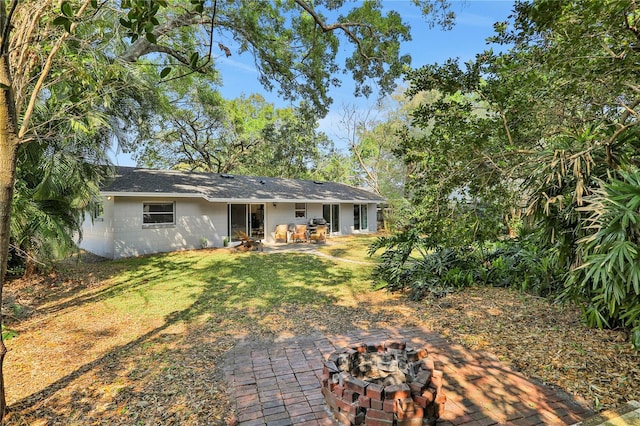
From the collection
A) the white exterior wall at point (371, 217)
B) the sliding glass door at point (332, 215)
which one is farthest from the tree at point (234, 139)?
the white exterior wall at point (371, 217)

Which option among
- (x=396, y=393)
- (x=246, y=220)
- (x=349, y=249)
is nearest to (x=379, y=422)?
(x=396, y=393)

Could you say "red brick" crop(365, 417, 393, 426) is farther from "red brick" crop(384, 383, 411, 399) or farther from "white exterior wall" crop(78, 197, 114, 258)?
"white exterior wall" crop(78, 197, 114, 258)

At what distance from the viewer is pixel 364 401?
2.71m

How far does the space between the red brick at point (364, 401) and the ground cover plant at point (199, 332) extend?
123 cm

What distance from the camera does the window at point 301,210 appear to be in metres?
18.2

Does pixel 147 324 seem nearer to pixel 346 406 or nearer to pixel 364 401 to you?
pixel 346 406

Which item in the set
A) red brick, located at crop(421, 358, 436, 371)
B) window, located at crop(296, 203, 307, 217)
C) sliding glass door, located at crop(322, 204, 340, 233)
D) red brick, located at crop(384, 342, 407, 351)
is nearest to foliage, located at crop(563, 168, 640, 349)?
red brick, located at crop(421, 358, 436, 371)

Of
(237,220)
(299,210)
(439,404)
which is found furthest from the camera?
(299,210)

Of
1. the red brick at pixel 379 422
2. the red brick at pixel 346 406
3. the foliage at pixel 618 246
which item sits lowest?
the red brick at pixel 379 422

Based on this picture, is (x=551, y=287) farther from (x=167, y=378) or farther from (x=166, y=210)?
(x=166, y=210)

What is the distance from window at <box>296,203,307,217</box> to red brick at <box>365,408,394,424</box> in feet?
51.4

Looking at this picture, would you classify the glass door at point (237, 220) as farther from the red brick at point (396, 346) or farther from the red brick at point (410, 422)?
the red brick at point (410, 422)

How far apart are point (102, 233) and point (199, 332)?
35.1 ft

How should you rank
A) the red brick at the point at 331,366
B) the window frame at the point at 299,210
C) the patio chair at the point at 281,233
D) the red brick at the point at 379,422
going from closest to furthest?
the red brick at the point at 379,422 < the red brick at the point at 331,366 < the patio chair at the point at 281,233 < the window frame at the point at 299,210
